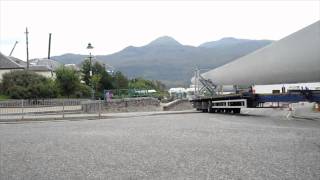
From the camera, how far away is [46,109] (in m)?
33.1

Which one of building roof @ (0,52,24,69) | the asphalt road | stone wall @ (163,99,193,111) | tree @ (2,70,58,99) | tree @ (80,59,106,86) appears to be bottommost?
the asphalt road

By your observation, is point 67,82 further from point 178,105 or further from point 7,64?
point 7,64

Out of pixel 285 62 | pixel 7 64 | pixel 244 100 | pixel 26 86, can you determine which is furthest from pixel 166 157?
pixel 7 64

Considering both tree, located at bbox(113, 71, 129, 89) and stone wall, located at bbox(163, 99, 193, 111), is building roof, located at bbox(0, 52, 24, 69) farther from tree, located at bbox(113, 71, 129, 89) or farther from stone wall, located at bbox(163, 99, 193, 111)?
stone wall, located at bbox(163, 99, 193, 111)

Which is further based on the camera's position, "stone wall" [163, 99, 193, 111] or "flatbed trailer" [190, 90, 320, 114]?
"stone wall" [163, 99, 193, 111]

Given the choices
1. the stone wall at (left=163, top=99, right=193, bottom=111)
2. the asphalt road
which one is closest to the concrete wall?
the asphalt road

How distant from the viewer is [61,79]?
53.2m

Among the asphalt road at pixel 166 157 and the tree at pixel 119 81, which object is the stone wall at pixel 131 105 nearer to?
the tree at pixel 119 81

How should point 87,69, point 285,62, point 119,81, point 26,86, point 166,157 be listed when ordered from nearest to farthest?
point 166,157, point 285,62, point 26,86, point 87,69, point 119,81

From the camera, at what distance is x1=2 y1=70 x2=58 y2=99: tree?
1916 inches

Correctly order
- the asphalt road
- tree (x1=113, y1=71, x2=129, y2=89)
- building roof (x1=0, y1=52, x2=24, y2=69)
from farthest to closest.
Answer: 1. building roof (x1=0, y1=52, x2=24, y2=69)
2. tree (x1=113, y1=71, x2=129, y2=89)
3. the asphalt road

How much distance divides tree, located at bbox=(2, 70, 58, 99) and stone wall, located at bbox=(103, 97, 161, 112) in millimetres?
13482

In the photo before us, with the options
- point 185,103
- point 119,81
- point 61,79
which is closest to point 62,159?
point 185,103

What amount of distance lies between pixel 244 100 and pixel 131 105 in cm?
1466
